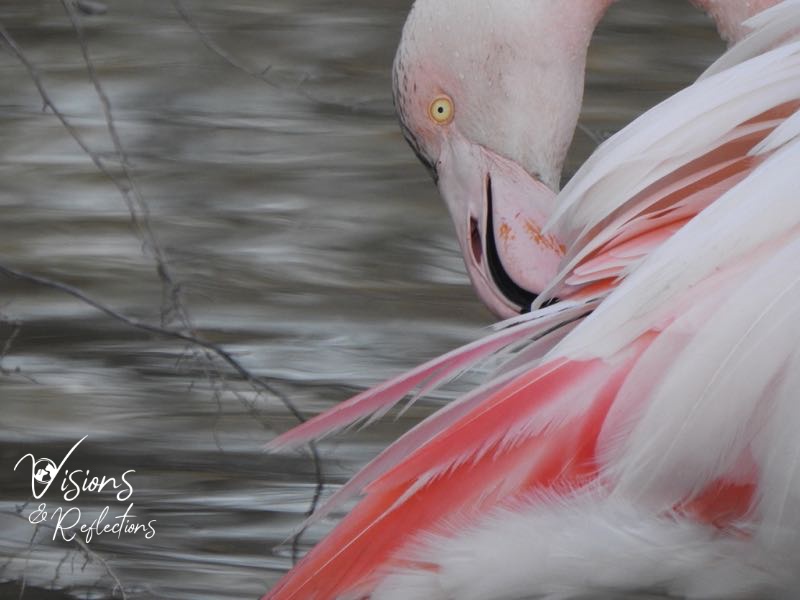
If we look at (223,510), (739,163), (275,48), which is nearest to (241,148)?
(275,48)

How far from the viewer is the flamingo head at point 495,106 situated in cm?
290

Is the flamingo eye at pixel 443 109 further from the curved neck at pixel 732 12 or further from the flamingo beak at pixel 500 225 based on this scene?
the curved neck at pixel 732 12

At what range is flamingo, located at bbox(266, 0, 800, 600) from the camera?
1.90 meters

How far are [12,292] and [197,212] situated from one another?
598 mm

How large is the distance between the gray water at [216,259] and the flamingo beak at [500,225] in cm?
24

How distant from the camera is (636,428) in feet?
6.28

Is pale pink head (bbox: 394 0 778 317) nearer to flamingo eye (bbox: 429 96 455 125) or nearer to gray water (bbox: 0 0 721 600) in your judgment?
flamingo eye (bbox: 429 96 455 125)

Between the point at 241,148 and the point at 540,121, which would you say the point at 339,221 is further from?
the point at 540,121

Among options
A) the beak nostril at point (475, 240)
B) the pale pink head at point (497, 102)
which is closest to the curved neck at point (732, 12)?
the pale pink head at point (497, 102)

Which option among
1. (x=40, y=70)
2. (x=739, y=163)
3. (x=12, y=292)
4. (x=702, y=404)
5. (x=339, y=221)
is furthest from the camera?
(x=40, y=70)

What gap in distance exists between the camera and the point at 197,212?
4.19m

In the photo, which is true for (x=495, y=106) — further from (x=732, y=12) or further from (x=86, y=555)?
(x=86, y=555)

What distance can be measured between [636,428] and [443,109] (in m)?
1.17

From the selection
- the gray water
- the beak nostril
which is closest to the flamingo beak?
the beak nostril
